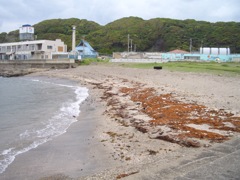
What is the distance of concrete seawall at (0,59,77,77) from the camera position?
61972mm

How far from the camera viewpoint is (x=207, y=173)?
5641 millimetres

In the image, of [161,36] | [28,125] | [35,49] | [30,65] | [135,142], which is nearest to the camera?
[135,142]

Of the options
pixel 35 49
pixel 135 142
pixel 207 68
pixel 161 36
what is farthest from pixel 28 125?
pixel 161 36

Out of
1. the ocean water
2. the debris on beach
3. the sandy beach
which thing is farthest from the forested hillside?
the sandy beach

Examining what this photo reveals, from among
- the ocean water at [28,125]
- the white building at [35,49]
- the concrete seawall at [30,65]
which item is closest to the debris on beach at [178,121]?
the ocean water at [28,125]

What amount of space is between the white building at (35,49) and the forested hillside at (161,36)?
2219cm

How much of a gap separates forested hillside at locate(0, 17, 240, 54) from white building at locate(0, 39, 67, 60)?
22.2 meters

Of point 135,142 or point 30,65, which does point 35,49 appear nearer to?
point 30,65

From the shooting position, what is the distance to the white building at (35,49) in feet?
254

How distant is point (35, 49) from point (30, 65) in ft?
40.9

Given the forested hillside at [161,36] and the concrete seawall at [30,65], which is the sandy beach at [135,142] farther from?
the forested hillside at [161,36]

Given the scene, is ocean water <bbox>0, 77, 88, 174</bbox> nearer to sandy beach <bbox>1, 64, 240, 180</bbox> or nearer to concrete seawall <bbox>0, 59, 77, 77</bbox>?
sandy beach <bbox>1, 64, 240, 180</bbox>

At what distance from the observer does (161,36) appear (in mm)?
112125

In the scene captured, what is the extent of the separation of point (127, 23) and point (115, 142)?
132 m
